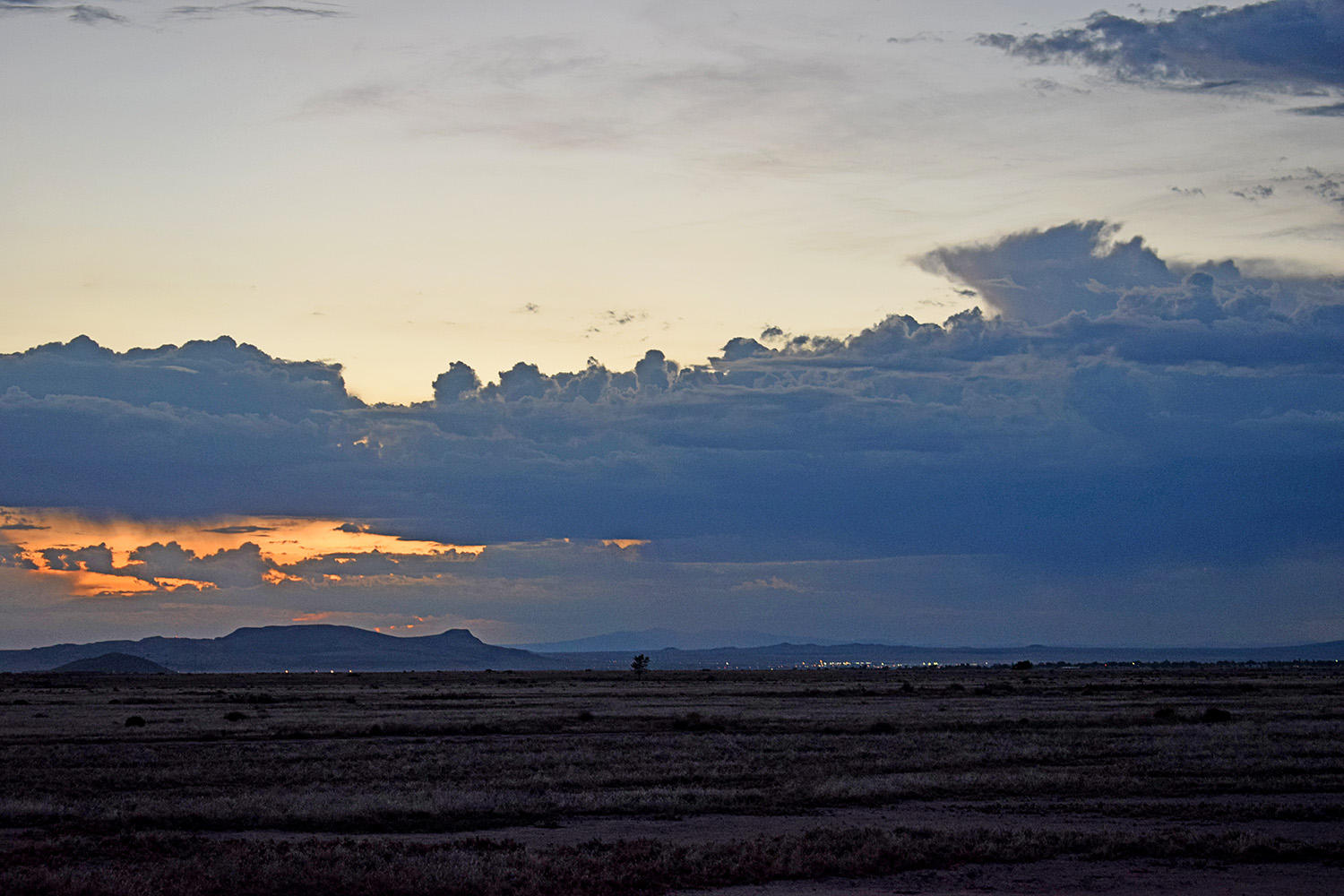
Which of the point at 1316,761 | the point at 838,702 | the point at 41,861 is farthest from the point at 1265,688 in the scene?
the point at 41,861

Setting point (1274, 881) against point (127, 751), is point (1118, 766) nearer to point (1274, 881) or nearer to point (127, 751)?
point (1274, 881)

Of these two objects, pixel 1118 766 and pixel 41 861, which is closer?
pixel 41 861

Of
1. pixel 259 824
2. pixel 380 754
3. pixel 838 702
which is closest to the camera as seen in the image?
pixel 259 824

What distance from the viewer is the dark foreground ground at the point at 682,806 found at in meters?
18.8

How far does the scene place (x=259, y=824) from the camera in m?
24.5

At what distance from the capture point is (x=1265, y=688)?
92.8m

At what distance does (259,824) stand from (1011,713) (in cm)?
4471

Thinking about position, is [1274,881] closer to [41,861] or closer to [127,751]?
[41,861]

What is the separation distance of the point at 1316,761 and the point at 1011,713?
27.2 meters

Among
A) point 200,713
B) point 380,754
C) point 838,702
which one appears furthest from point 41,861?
point 838,702

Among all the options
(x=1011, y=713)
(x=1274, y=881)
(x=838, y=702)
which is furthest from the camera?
(x=838, y=702)

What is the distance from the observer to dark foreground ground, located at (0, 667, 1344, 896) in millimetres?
18812

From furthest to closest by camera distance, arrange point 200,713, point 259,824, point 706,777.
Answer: point 200,713, point 706,777, point 259,824

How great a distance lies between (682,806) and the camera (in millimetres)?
27000
